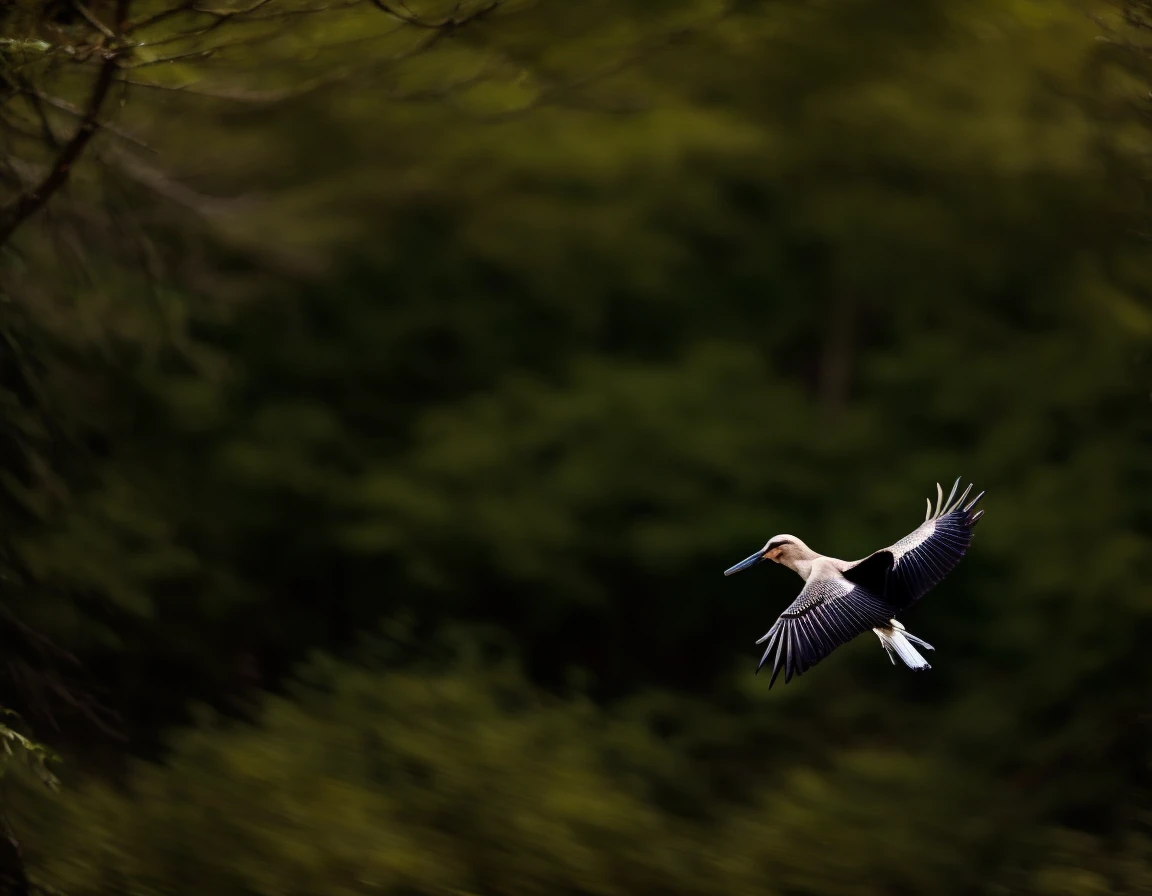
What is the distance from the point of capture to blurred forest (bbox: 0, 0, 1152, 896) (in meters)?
6.29

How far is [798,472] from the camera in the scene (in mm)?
8734

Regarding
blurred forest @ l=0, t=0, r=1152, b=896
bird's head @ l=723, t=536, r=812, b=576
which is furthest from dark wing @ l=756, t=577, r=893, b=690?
blurred forest @ l=0, t=0, r=1152, b=896

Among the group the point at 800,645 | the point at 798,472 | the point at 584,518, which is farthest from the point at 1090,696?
the point at 800,645

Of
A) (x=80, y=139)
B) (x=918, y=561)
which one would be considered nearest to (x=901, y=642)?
(x=918, y=561)

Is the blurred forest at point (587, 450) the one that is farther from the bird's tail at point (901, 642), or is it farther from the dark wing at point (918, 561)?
the bird's tail at point (901, 642)

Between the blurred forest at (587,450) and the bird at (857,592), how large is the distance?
2308mm

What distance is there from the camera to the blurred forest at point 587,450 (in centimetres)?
629

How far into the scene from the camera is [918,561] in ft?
12.2

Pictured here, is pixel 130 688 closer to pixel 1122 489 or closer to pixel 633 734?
pixel 633 734

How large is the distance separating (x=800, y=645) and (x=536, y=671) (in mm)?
A: 6634

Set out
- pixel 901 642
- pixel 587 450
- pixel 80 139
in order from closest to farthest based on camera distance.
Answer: pixel 901 642 < pixel 80 139 < pixel 587 450

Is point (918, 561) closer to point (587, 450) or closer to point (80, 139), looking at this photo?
point (80, 139)

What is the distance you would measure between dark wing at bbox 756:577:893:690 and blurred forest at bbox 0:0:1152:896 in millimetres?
2641

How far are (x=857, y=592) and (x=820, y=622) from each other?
19 centimetres
